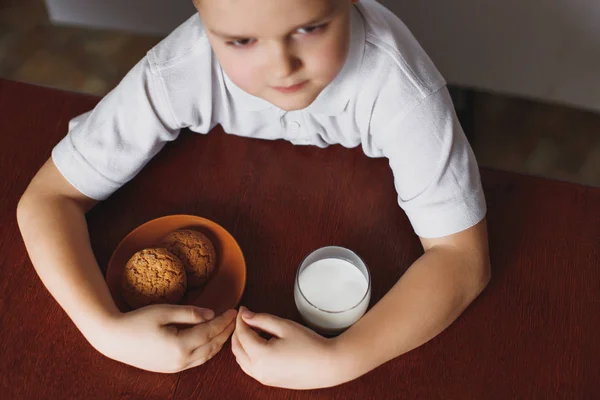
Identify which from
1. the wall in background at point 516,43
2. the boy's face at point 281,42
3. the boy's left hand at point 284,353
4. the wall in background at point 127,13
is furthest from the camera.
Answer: the wall in background at point 127,13

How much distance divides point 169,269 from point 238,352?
0.38ft

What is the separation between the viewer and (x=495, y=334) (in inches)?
26.1

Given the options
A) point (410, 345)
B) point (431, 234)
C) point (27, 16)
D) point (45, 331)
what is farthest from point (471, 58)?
point (27, 16)

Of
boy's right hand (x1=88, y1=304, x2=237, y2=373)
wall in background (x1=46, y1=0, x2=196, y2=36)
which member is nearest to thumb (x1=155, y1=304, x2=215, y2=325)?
boy's right hand (x1=88, y1=304, x2=237, y2=373)

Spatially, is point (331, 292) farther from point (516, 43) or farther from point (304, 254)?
point (516, 43)

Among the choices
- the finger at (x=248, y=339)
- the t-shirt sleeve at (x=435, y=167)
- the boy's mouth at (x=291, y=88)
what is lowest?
the finger at (x=248, y=339)

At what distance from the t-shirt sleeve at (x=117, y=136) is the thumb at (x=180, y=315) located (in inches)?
7.5

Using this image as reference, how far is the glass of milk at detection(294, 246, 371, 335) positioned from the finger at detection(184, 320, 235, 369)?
89mm

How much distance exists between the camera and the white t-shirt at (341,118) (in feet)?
2.22

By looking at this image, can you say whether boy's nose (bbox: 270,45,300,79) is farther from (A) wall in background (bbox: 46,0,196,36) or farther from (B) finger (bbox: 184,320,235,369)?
(A) wall in background (bbox: 46,0,196,36)

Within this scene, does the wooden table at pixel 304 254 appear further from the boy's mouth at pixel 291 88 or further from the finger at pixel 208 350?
the boy's mouth at pixel 291 88

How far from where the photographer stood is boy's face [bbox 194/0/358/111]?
1.73 feet

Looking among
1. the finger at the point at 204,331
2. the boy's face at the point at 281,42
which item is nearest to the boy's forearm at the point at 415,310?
the finger at the point at 204,331

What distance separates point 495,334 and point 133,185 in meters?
0.48
